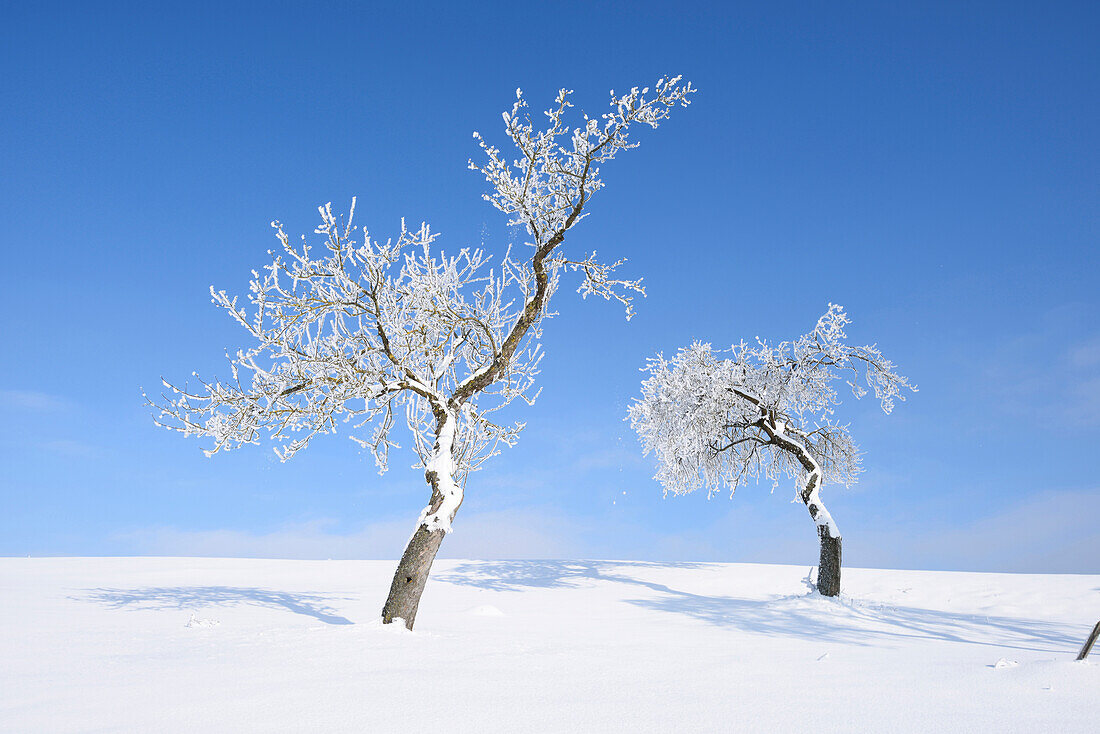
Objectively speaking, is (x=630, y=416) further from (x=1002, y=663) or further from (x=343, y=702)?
(x=343, y=702)

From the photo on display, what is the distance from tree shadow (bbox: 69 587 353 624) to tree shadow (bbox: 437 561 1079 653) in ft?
17.4

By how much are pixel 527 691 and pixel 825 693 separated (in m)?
2.22

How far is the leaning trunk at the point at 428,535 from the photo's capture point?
8.27 m

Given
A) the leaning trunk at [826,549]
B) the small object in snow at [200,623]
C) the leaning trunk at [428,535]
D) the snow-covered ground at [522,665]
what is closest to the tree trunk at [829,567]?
the leaning trunk at [826,549]

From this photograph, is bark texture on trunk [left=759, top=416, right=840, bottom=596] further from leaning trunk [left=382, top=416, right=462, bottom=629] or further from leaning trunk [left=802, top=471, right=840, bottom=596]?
leaning trunk [left=382, top=416, right=462, bottom=629]

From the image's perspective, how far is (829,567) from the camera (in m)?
14.9

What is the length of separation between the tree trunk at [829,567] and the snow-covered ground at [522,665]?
2.36ft

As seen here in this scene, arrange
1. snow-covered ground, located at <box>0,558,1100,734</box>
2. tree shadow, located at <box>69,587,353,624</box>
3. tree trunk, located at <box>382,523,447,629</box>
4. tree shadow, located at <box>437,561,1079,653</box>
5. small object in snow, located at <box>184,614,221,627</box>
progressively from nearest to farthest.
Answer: snow-covered ground, located at <box>0,558,1100,734</box> → small object in snow, located at <box>184,614,221,627</box> → tree trunk, located at <box>382,523,447,629</box> → tree shadow, located at <box>437,561,1079,653</box> → tree shadow, located at <box>69,587,353,624</box>

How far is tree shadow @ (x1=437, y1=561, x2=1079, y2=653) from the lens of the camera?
32.8 feet

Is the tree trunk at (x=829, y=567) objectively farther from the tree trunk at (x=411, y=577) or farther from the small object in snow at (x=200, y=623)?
the small object in snow at (x=200, y=623)

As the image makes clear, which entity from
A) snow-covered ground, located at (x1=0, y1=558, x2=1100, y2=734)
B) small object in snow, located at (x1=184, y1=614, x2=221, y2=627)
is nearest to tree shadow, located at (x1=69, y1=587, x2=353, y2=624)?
snow-covered ground, located at (x1=0, y1=558, x2=1100, y2=734)

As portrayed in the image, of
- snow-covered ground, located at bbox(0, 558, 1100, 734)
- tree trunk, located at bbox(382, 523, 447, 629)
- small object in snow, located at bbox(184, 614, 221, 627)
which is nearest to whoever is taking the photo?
snow-covered ground, located at bbox(0, 558, 1100, 734)

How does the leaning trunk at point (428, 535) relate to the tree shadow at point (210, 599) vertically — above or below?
above

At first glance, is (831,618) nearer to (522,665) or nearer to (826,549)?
(826,549)
